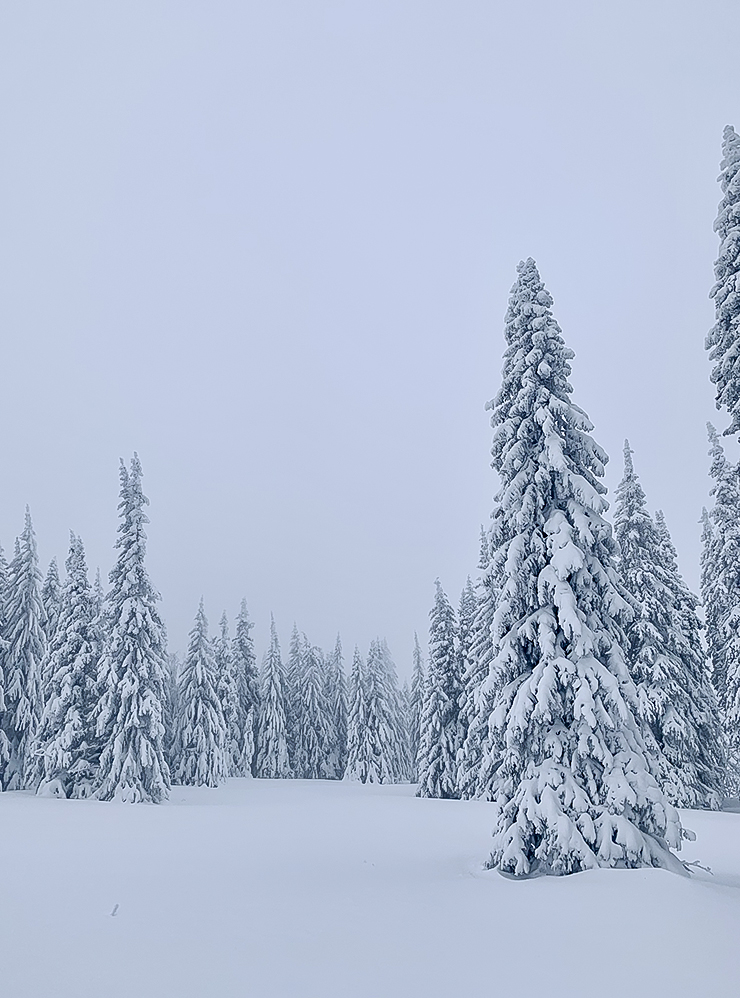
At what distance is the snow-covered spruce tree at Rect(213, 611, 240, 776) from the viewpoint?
64.6 metres

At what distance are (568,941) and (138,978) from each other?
5.65 m

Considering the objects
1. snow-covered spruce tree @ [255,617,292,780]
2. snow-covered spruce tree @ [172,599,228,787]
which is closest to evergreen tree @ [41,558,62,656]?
snow-covered spruce tree @ [172,599,228,787]

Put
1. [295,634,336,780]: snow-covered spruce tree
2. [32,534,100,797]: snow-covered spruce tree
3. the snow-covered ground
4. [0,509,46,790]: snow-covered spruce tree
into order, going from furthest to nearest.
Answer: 1. [295,634,336,780]: snow-covered spruce tree
2. [0,509,46,790]: snow-covered spruce tree
3. [32,534,100,797]: snow-covered spruce tree
4. the snow-covered ground

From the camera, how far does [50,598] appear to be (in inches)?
1880

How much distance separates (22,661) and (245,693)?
28.9 metres

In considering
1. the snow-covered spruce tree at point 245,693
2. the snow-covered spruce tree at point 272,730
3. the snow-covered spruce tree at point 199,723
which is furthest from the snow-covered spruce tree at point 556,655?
the snow-covered spruce tree at point 272,730

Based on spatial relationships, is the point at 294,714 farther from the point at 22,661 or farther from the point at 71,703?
the point at 71,703

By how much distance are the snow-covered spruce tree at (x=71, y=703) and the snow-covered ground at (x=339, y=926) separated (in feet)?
58.3

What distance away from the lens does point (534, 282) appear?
18219 mm

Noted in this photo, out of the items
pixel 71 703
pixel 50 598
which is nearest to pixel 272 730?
pixel 50 598

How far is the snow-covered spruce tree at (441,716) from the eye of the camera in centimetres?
4303

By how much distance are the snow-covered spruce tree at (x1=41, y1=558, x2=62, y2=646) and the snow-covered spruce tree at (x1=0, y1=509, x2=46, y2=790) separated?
7.85ft

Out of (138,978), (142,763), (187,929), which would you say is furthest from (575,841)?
(142,763)

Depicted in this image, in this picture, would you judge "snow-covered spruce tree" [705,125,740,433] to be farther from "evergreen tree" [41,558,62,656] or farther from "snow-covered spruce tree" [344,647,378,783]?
"snow-covered spruce tree" [344,647,378,783]
